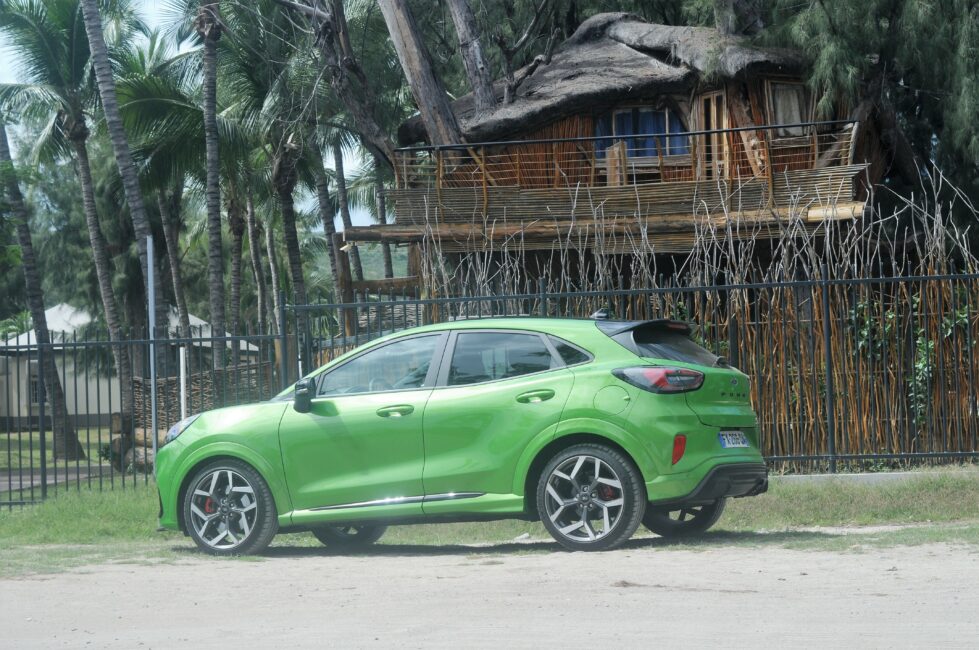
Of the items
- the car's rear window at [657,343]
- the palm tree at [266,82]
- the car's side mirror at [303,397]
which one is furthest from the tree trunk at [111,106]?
the car's rear window at [657,343]

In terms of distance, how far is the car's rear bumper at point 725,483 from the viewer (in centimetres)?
866

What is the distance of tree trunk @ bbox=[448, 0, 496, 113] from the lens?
22.3 meters

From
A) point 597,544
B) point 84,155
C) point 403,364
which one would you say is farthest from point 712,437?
point 84,155

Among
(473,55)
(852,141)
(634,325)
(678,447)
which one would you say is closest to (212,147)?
(473,55)

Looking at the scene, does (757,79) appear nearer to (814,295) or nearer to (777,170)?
(777,170)

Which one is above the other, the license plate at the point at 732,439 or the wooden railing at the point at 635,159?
the wooden railing at the point at 635,159

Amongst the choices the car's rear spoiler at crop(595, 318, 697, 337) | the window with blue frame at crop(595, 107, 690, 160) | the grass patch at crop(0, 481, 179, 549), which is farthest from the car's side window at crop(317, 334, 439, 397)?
the window with blue frame at crop(595, 107, 690, 160)

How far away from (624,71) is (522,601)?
16272mm

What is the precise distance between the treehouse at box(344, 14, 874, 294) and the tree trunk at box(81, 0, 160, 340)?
526cm

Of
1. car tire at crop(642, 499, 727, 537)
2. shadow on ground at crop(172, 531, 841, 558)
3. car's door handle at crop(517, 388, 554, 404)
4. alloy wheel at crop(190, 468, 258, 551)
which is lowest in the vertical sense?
shadow on ground at crop(172, 531, 841, 558)

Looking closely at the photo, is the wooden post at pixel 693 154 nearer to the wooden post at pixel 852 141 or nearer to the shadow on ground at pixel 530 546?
the wooden post at pixel 852 141

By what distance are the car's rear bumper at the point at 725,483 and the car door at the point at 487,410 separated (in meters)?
1.00

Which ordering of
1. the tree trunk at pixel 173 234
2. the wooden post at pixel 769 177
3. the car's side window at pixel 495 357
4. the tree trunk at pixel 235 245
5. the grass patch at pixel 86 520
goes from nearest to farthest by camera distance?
1. the car's side window at pixel 495 357
2. the grass patch at pixel 86 520
3. the wooden post at pixel 769 177
4. the tree trunk at pixel 235 245
5. the tree trunk at pixel 173 234

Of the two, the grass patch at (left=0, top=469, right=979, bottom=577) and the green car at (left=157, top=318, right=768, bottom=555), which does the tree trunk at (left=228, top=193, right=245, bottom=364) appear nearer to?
the grass patch at (left=0, top=469, right=979, bottom=577)
